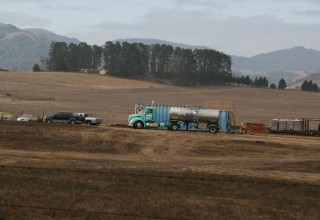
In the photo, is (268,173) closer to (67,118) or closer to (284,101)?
(67,118)

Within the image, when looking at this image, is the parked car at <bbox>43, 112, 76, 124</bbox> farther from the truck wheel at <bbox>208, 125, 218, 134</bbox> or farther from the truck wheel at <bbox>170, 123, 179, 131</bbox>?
the truck wheel at <bbox>208, 125, 218, 134</bbox>

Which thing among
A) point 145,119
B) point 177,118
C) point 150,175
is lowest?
point 150,175

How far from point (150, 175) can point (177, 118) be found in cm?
2465

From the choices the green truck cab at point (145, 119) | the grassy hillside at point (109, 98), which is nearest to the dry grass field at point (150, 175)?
the green truck cab at point (145, 119)

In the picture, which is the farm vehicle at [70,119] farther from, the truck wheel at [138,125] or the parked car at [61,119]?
the truck wheel at [138,125]

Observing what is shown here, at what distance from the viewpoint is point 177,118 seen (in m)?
46.4

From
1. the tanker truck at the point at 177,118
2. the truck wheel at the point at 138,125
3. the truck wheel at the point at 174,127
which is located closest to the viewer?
the tanker truck at the point at 177,118

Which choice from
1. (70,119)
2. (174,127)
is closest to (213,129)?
(174,127)

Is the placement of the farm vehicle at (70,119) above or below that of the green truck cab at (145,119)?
below

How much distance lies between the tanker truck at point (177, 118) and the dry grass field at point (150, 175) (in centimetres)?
176

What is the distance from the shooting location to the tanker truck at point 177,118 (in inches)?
1807

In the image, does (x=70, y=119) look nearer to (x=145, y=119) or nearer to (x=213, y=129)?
(x=145, y=119)

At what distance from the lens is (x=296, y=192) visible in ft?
64.6

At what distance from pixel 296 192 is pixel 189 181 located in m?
4.91
